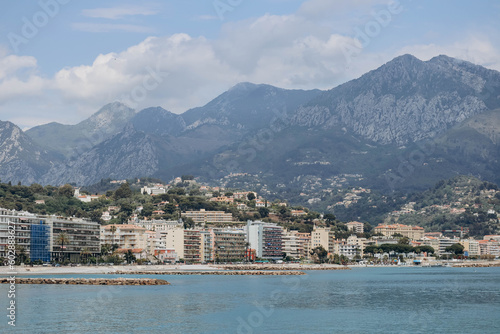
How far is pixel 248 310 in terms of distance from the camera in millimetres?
65000

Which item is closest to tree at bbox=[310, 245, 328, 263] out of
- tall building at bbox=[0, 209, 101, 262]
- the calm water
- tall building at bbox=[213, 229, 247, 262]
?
tall building at bbox=[213, 229, 247, 262]

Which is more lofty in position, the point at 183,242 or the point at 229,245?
the point at 183,242

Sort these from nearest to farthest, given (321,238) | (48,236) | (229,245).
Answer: (48,236) < (229,245) < (321,238)

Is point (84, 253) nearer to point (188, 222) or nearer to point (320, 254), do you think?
point (188, 222)

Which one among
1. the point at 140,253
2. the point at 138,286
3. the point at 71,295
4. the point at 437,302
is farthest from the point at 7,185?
the point at 437,302

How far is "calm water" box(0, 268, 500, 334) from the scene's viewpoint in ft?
179

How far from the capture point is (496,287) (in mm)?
98750

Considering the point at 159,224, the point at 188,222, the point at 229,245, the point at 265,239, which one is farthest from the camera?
the point at 188,222

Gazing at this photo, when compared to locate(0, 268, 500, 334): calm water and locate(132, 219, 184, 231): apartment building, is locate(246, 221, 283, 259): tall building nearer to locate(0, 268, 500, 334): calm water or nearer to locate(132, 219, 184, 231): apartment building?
locate(132, 219, 184, 231): apartment building

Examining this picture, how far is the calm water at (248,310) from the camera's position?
54.6m

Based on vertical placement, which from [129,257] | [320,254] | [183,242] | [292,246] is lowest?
[320,254]

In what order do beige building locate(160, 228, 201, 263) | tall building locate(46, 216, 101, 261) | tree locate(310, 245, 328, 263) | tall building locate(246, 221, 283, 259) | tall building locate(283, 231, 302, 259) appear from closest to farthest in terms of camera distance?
1. tall building locate(46, 216, 101, 261)
2. beige building locate(160, 228, 201, 263)
3. tall building locate(246, 221, 283, 259)
4. tree locate(310, 245, 328, 263)
5. tall building locate(283, 231, 302, 259)

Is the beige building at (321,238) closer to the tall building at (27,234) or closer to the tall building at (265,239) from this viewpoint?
the tall building at (265,239)

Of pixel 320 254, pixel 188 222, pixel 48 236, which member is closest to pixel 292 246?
pixel 320 254
